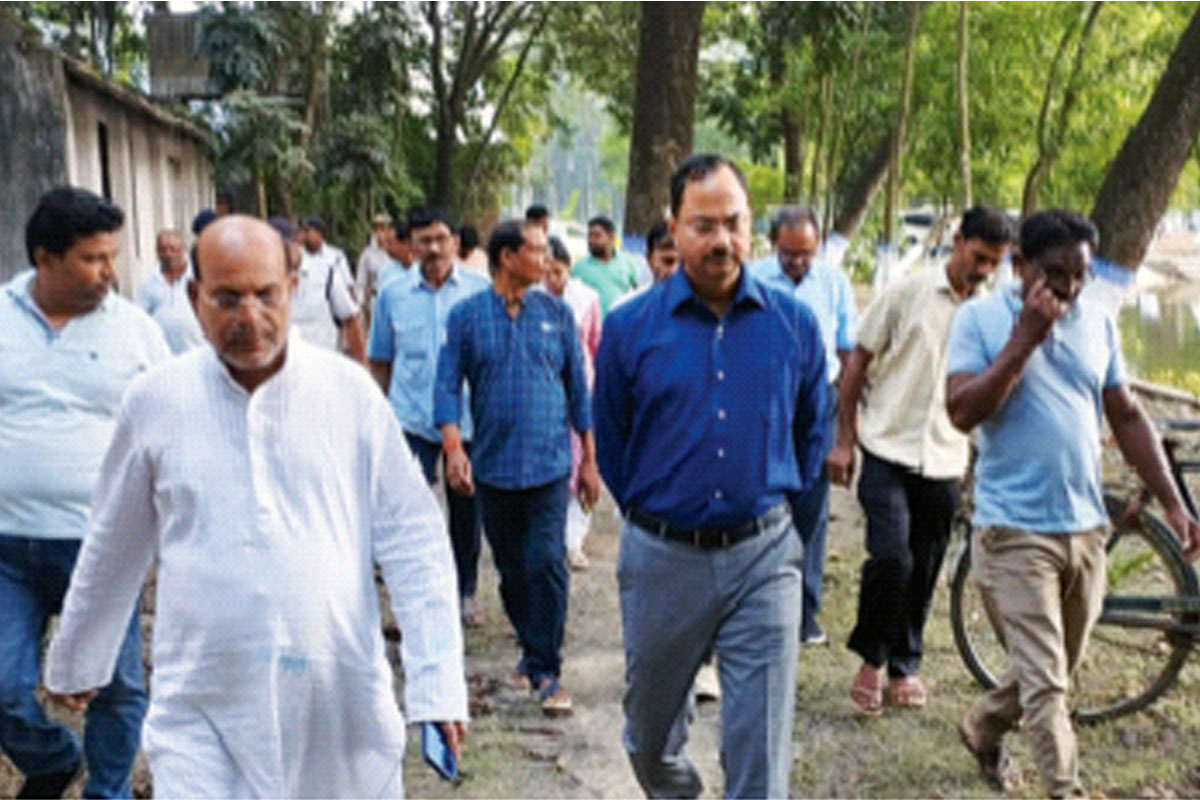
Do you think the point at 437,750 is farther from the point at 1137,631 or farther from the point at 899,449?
the point at 1137,631

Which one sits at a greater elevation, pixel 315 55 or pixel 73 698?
pixel 315 55

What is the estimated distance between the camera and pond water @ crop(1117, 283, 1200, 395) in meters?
18.1

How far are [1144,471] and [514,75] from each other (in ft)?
83.6

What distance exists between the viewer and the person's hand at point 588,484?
5.68 metres

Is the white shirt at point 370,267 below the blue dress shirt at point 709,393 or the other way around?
below

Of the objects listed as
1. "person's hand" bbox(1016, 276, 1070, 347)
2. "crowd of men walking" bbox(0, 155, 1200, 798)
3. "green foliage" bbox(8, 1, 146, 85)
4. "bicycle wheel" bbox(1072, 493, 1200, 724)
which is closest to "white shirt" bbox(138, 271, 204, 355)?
"crowd of men walking" bbox(0, 155, 1200, 798)

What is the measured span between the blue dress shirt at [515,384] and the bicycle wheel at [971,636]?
165 centimetres

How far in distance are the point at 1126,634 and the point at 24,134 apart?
879 centimetres

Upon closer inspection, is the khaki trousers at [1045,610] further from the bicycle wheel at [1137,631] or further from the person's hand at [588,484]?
the person's hand at [588,484]

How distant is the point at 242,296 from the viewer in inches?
110

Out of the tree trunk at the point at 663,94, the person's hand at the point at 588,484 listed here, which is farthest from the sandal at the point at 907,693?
the tree trunk at the point at 663,94

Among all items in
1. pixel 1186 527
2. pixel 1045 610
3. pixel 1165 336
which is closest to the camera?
pixel 1045 610

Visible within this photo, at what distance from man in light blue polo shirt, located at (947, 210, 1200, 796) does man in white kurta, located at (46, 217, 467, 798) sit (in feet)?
7.03

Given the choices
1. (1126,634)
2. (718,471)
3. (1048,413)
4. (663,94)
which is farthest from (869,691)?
(663,94)
